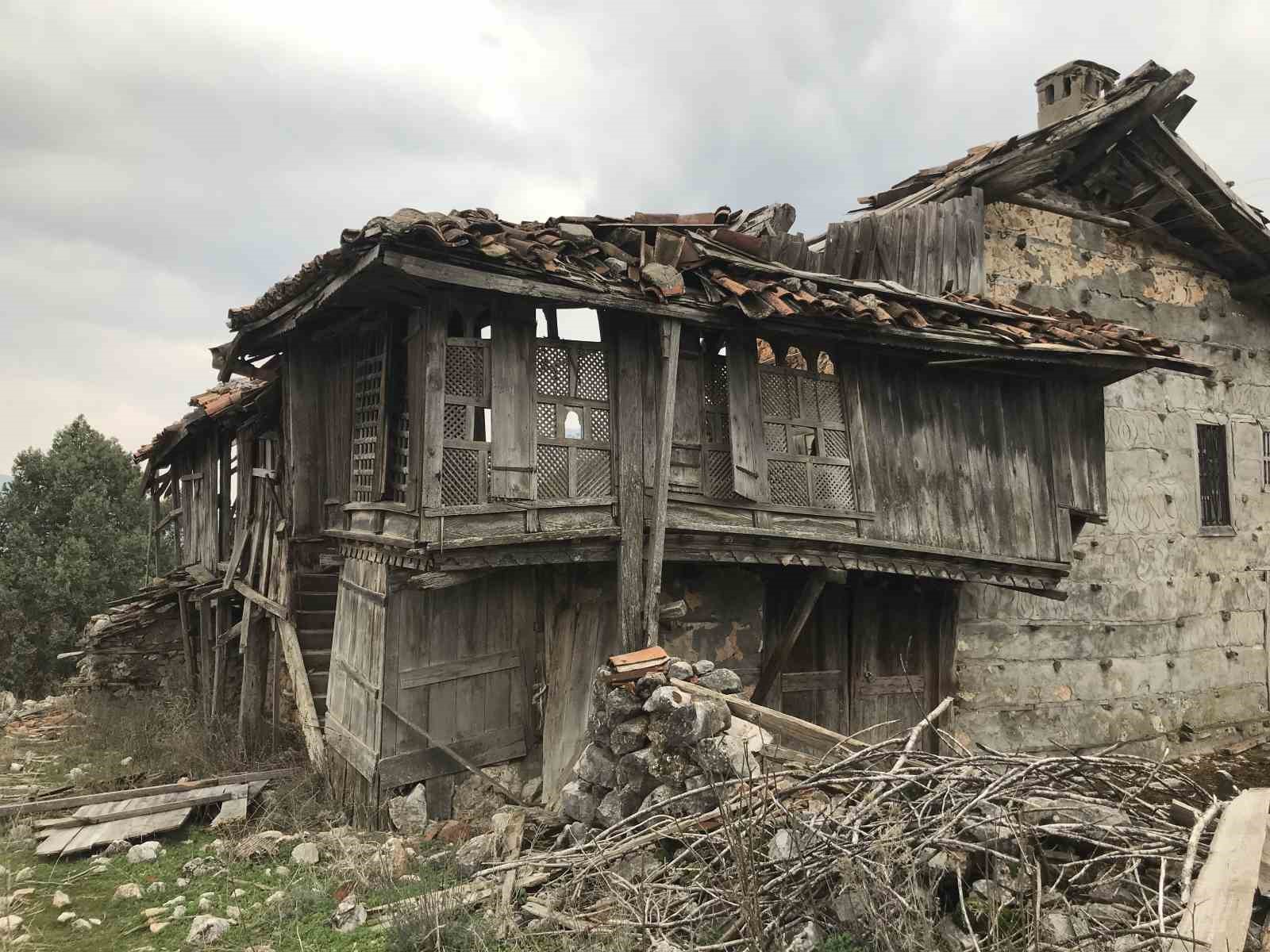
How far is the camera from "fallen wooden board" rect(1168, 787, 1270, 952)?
2992mm

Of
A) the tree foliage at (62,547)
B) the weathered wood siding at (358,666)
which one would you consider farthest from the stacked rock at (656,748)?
the tree foliage at (62,547)

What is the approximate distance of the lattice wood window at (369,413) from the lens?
7691 mm

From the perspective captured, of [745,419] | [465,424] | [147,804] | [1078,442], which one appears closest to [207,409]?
[147,804]

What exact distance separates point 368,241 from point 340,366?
332 centimetres

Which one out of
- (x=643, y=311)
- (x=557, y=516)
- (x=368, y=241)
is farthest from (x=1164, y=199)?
(x=368, y=241)

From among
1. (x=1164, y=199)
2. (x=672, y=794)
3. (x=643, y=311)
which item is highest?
(x=1164, y=199)

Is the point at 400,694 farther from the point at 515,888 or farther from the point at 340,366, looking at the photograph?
the point at 340,366

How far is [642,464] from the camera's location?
6969mm

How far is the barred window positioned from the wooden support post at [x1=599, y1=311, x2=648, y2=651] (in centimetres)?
173

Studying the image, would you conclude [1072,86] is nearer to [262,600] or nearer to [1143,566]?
[1143,566]

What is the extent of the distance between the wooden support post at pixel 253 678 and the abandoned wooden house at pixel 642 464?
1485 millimetres

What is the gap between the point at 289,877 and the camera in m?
6.18

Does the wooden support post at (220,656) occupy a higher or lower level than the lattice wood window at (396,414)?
lower

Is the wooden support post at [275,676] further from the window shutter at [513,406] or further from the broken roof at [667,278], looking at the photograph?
the window shutter at [513,406]
